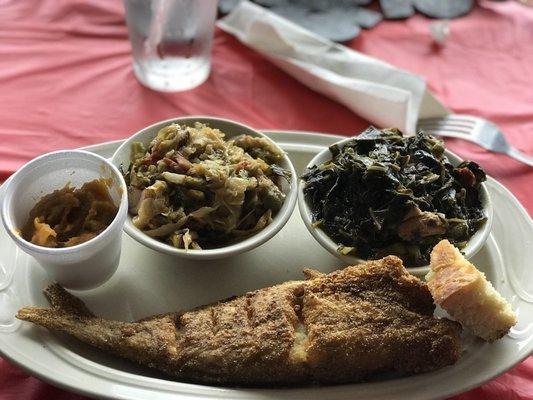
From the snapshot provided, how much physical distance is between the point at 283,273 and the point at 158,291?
447 millimetres

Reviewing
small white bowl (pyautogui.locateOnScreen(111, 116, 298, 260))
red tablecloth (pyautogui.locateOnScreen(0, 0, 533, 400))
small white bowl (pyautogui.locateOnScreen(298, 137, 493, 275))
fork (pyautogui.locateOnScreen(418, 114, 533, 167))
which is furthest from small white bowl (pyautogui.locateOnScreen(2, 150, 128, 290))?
fork (pyautogui.locateOnScreen(418, 114, 533, 167))

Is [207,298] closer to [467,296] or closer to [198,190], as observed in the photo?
[198,190]

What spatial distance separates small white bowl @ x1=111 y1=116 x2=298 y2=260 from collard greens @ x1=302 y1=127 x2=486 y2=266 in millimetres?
96

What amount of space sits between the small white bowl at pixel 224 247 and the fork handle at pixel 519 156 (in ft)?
3.85

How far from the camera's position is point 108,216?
79.1 inches

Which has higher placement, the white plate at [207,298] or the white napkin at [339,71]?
the white napkin at [339,71]

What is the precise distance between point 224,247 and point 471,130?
1.51 meters

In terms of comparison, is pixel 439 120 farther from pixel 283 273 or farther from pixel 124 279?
pixel 124 279

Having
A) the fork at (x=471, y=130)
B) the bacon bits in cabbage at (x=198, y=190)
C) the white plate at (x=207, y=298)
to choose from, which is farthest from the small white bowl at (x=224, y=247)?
the fork at (x=471, y=130)

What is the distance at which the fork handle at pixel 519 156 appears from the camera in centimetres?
282

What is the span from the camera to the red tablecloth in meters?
2.86

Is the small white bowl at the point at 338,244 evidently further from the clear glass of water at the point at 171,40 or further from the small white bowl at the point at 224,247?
the clear glass of water at the point at 171,40

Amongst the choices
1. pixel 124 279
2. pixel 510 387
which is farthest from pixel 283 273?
pixel 510 387

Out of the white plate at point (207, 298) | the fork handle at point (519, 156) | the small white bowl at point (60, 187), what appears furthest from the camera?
the fork handle at point (519, 156)
